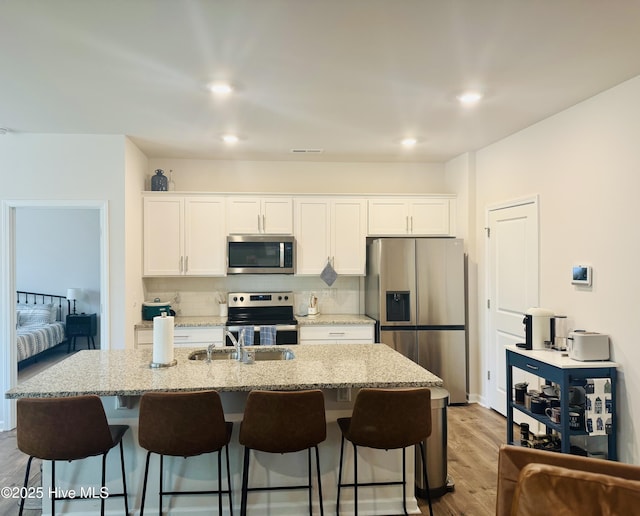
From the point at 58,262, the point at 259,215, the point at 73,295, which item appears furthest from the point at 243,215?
the point at 58,262

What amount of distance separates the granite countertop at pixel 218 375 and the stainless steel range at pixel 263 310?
5.36 feet

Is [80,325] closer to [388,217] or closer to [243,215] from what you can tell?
[243,215]

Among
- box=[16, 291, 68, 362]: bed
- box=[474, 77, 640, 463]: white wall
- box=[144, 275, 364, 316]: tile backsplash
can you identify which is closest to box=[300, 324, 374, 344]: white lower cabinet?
box=[144, 275, 364, 316]: tile backsplash

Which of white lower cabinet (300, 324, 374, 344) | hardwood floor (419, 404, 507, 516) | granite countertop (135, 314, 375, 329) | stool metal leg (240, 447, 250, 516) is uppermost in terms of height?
granite countertop (135, 314, 375, 329)

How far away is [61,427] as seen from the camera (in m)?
2.12

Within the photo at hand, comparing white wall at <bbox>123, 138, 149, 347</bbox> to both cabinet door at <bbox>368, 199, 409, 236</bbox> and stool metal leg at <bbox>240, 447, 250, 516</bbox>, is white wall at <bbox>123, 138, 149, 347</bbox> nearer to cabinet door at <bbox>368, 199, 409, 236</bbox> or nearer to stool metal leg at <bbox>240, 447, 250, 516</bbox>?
stool metal leg at <bbox>240, 447, 250, 516</bbox>

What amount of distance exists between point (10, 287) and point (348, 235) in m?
3.27

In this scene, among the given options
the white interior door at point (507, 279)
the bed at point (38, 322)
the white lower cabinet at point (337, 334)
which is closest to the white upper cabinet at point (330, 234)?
the white lower cabinet at point (337, 334)

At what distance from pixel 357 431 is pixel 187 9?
217 cm

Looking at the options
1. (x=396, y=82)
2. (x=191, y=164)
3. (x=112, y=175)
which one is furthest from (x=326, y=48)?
(x=191, y=164)

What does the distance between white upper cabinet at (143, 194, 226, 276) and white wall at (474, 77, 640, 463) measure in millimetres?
3042

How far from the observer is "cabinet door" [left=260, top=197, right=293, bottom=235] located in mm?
4895

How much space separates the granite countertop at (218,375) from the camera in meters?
2.29

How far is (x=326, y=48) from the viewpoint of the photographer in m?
2.44
